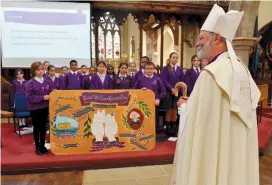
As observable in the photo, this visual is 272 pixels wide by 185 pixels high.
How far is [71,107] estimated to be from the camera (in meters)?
3.54

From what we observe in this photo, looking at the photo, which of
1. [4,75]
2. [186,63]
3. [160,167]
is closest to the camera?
[160,167]

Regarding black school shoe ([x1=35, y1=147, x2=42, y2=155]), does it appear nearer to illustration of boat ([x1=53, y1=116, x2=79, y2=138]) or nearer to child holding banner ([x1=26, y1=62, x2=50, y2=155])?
child holding banner ([x1=26, y1=62, x2=50, y2=155])

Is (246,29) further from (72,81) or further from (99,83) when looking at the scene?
(72,81)

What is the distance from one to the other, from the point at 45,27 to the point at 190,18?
439cm

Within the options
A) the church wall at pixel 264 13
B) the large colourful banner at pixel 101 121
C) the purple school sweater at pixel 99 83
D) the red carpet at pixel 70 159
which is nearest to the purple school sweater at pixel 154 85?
the large colourful banner at pixel 101 121

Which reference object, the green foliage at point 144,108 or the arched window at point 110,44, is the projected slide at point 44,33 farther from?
the arched window at point 110,44

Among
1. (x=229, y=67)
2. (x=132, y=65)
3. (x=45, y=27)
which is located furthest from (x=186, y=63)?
(x=229, y=67)

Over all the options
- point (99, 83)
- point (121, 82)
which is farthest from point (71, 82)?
point (121, 82)

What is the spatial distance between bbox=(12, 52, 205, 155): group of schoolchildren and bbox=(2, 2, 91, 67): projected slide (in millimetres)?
1174

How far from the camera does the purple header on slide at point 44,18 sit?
6191 millimetres

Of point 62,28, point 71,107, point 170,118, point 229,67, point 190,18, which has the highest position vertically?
point 190,18

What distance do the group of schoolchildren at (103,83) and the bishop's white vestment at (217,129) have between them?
7.49 ft

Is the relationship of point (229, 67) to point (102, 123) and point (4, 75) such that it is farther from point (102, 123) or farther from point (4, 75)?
point (4, 75)

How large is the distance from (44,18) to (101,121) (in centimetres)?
397
